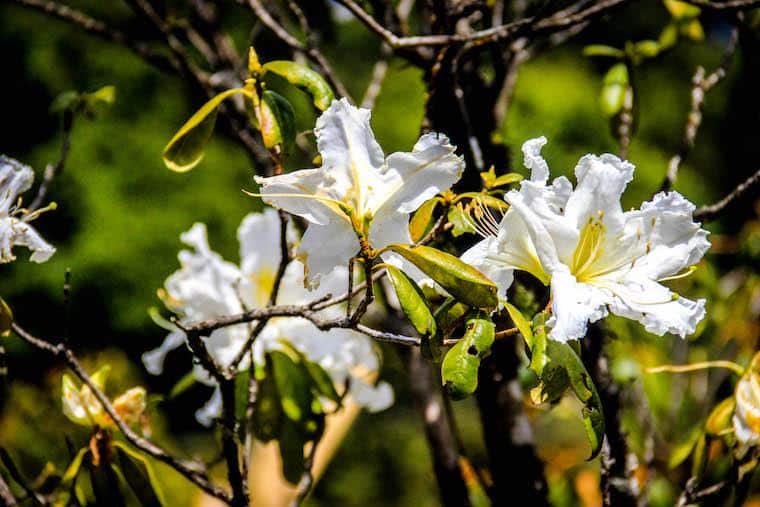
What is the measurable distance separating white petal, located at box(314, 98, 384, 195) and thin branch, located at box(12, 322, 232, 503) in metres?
0.36

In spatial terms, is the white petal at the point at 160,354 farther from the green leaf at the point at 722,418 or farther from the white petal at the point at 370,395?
the green leaf at the point at 722,418

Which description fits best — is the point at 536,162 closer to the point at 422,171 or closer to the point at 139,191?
the point at 422,171

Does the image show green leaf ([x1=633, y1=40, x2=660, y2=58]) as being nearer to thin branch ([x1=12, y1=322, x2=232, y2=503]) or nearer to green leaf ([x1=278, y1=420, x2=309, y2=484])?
green leaf ([x1=278, y1=420, x2=309, y2=484])

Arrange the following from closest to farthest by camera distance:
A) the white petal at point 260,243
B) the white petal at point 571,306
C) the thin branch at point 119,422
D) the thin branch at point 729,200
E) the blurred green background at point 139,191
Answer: the white petal at point 571,306
the thin branch at point 119,422
the thin branch at point 729,200
the white petal at point 260,243
the blurred green background at point 139,191

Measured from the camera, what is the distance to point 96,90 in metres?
1.11


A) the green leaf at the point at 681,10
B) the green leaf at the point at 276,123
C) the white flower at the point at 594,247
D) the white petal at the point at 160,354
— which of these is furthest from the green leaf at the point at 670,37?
the white petal at the point at 160,354

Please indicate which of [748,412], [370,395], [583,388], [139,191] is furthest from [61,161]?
[139,191]

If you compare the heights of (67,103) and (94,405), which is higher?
(67,103)

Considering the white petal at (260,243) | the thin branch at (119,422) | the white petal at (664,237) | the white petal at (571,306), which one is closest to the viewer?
the white petal at (571,306)

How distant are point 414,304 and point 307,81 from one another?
26cm

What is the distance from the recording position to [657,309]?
698mm

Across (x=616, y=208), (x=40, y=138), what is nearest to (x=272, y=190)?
(x=616, y=208)

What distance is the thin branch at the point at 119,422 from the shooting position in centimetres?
86

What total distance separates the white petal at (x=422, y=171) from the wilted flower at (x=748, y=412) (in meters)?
0.42
